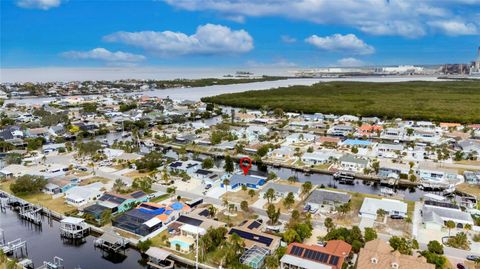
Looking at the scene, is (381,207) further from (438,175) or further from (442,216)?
(438,175)

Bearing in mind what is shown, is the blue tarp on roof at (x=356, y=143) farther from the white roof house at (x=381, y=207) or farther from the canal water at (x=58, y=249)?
the canal water at (x=58, y=249)

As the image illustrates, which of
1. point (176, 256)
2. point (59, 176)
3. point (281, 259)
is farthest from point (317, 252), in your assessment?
point (59, 176)

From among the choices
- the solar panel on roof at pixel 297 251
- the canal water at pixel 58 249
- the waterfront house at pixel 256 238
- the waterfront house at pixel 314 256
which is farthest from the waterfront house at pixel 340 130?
the canal water at pixel 58 249

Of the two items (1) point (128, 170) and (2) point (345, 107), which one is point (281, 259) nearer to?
(1) point (128, 170)

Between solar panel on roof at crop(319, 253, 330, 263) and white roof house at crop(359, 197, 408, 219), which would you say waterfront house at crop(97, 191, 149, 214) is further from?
white roof house at crop(359, 197, 408, 219)

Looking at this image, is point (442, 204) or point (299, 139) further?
point (299, 139)

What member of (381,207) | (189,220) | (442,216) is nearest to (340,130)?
(381,207)

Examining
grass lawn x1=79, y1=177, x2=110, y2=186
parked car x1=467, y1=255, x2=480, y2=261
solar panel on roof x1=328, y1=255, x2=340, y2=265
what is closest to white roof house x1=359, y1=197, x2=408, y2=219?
parked car x1=467, y1=255, x2=480, y2=261
